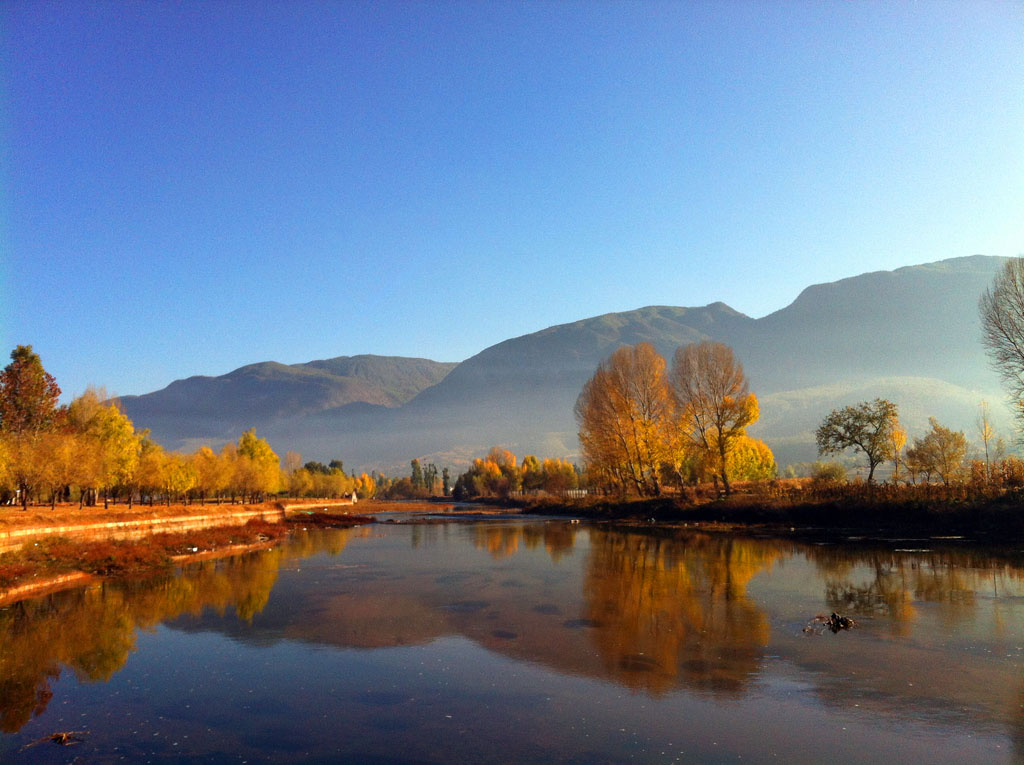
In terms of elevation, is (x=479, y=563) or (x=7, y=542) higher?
(x=7, y=542)

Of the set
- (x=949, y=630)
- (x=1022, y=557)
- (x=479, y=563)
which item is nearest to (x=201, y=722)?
(x=949, y=630)

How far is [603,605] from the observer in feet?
67.2

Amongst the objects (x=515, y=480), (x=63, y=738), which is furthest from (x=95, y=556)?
(x=515, y=480)

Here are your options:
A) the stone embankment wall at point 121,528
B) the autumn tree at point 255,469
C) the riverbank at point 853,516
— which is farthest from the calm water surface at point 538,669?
the autumn tree at point 255,469

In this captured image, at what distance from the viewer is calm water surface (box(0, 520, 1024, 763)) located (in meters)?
9.64

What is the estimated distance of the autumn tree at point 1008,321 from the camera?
38688 millimetres

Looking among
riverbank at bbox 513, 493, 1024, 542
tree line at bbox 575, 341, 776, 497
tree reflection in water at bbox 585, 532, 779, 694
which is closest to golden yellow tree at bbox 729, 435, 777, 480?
tree line at bbox 575, 341, 776, 497

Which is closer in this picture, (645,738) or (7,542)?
(645,738)

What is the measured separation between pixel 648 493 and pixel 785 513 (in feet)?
93.4

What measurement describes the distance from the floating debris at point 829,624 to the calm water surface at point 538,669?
14.2 inches

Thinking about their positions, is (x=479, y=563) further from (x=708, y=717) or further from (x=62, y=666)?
(x=708, y=717)

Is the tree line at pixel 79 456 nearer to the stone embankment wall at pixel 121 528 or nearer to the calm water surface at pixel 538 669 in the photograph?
the stone embankment wall at pixel 121 528

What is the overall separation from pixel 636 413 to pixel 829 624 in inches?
2274

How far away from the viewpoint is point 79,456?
4612 cm
